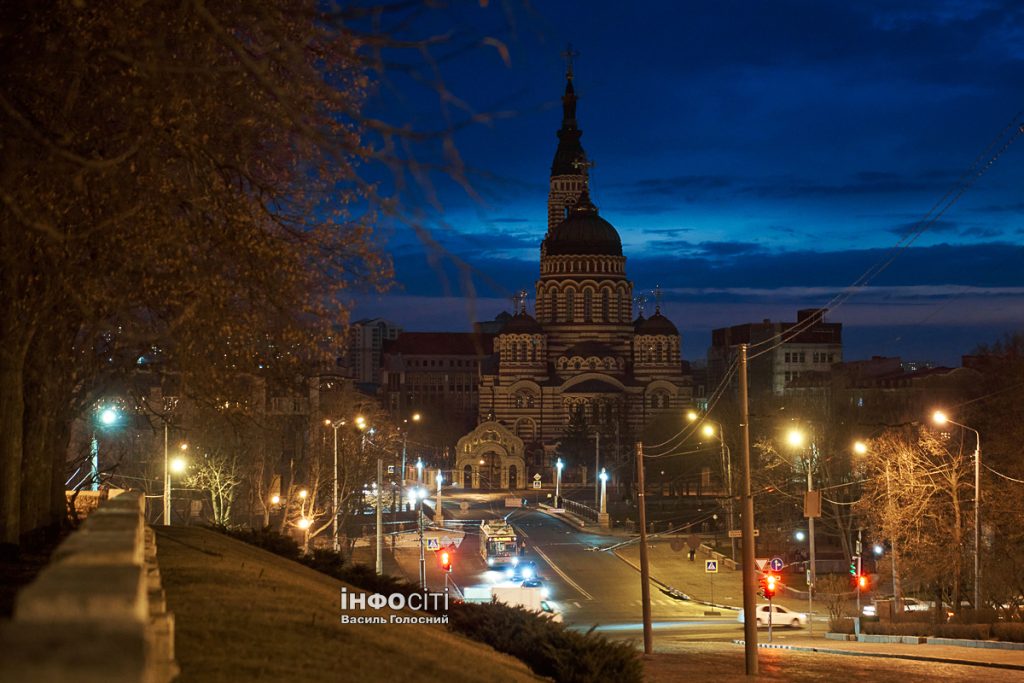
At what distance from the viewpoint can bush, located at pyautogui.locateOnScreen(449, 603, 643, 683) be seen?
13.5m

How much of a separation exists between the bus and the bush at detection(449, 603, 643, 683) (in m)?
39.9

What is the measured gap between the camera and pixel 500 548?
58.0 meters

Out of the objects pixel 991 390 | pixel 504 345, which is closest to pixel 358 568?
pixel 991 390

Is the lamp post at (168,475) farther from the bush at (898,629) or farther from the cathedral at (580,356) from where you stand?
the cathedral at (580,356)

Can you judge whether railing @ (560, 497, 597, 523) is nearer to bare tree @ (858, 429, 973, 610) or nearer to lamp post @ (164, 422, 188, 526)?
bare tree @ (858, 429, 973, 610)

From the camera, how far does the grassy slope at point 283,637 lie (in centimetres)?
823

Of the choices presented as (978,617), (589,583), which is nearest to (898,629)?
(978,617)

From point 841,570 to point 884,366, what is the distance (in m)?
88.8

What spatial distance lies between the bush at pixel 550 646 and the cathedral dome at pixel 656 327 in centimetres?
11187

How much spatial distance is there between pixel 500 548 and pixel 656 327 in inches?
2834

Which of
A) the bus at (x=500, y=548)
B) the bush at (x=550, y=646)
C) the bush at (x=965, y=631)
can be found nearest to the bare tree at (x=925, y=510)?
the bush at (x=965, y=631)

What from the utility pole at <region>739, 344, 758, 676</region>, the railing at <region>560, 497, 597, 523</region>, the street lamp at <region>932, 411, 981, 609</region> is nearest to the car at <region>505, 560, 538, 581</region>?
the street lamp at <region>932, 411, 981, 609</region>

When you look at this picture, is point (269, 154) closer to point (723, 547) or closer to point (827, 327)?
point (723, 547)

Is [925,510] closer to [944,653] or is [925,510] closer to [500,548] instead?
[944,653]
